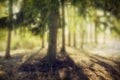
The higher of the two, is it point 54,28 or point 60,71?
point 54,28

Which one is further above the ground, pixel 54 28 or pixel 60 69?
pixel 54 28

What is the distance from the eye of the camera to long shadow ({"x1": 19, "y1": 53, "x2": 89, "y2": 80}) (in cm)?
1317

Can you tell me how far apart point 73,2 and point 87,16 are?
5.88 ft

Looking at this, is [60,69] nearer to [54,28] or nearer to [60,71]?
[60,71]

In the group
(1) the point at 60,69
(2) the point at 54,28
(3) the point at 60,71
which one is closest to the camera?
(3) the point at 60,71

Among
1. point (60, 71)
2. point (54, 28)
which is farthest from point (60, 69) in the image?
point (54, 28)

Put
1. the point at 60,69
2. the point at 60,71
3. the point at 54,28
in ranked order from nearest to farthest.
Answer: the point at 60,71 → the point at 60,69 → the point at 54,28

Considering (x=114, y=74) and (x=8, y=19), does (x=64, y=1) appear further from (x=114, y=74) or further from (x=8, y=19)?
(x=114, y=74)

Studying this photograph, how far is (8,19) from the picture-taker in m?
14.7

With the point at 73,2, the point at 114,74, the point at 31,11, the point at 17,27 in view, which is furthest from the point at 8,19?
the point at 114,74

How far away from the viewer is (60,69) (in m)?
14.5

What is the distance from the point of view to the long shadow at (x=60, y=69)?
43.2 feet

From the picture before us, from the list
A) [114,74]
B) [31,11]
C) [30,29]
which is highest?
[31,11]

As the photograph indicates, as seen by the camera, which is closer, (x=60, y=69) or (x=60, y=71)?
(x=60, y=71)
